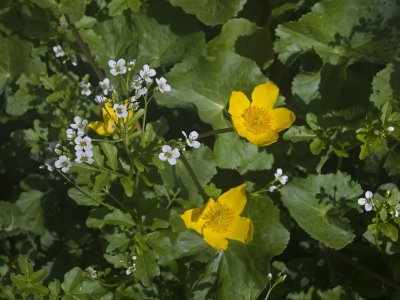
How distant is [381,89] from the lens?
266 centimetres

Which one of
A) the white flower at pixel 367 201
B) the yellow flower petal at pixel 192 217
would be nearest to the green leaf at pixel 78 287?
the yellow flower petal at pixel 192 217

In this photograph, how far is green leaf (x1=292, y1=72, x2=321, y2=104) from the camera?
9.30 ft

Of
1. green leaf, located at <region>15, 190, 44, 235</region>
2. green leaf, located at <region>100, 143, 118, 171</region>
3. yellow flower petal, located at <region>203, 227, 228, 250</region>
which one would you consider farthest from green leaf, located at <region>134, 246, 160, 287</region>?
green leaf, located at <region>15, 190, 44, 235</region>

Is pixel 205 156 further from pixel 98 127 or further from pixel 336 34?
pixel 336 34

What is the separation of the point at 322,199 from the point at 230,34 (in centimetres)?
111

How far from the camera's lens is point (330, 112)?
9.16 ft

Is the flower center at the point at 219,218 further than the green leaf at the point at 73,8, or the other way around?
the green leaf at the point at 73,8

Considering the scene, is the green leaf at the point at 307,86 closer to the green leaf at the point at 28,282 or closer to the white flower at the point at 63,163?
the white flower at the point at 63,163

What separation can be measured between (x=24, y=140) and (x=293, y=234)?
1.50m

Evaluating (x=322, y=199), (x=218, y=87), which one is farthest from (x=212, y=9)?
(x=322, y=199)

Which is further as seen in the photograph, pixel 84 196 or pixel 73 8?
pixel 73 8

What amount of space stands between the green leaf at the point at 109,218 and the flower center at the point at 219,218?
308 millimetres

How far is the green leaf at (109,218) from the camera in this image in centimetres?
224

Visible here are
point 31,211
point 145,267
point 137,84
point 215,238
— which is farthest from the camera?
point 31,211
